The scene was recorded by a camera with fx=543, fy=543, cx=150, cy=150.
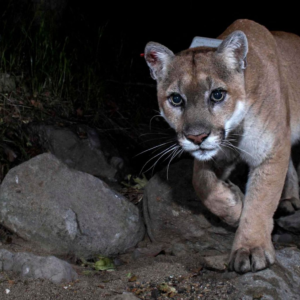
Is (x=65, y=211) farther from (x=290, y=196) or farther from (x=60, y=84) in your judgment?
(x=60, y=84)

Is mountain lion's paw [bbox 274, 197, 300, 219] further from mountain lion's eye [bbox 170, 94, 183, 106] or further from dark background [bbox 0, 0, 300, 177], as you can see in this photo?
mountain lion's eye [bbox 170, 94, 183, 106]

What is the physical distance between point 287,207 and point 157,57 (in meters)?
1.81

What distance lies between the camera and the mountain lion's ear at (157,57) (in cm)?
368

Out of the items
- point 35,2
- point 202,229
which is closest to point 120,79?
point 35,2

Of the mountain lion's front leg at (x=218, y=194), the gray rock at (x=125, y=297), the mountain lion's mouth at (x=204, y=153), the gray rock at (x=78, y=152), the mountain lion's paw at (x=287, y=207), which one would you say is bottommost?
the gray rock at (x=78, y=152)

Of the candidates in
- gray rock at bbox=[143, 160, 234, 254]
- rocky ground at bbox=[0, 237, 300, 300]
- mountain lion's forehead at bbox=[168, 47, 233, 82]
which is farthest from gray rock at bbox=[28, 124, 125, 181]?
mountain lion's forehead at bbox=[168, 47, 233, 82]

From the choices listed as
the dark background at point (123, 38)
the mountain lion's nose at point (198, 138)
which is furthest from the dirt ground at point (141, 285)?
the dark background at point (123, 38)

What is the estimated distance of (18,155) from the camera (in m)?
4.93

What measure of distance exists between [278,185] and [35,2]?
411cm

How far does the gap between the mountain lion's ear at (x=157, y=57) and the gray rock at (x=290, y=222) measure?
1615 millimetres

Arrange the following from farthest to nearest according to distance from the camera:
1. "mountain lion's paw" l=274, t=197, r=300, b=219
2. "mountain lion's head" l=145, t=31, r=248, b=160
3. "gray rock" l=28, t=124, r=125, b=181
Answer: "gray rock" l=28, t=124, r=125, b=181
"mountain lion's paw" l=274, t=197, r=300, b=219
"mountain lion's head" l=145, t=31, r=248, b=160

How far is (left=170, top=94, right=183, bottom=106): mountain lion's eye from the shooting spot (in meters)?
3.44

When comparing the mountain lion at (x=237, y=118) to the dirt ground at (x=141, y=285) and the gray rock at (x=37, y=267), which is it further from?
the gray rock at (x=37, y=267)

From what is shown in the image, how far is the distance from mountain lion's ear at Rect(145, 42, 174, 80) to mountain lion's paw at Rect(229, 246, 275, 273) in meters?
1.31
